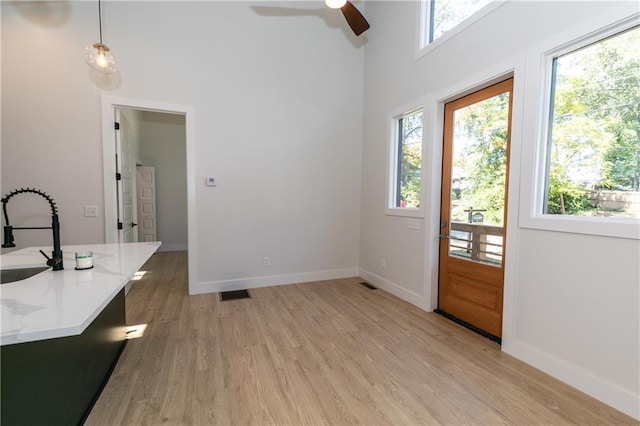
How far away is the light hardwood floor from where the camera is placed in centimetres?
160

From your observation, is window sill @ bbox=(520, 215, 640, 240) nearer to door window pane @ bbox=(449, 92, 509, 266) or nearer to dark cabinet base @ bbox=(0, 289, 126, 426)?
door window pane @ bbox=(449, 92, 509, 266)

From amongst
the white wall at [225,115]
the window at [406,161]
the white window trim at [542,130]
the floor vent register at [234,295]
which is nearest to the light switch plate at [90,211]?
the white wall at [225,115]

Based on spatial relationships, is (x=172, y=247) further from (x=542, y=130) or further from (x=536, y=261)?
(x=542, y=130)

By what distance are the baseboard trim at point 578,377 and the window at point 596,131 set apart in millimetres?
1008

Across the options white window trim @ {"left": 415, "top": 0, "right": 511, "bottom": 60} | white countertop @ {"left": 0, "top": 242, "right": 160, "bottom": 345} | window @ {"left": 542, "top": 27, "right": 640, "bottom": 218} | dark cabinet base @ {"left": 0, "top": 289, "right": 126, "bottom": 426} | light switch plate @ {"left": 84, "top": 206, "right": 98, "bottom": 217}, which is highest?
white window trim @ {"left": 415, "top": 0, "right": 511, "bottom": 60}

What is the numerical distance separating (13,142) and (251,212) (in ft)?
8.31

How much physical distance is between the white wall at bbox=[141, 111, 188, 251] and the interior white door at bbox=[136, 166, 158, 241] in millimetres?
125

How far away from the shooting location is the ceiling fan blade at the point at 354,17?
2.55m

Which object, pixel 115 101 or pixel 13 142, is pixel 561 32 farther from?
pixel 13 142

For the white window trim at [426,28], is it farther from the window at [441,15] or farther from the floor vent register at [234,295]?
the floor vent register at [234,295]

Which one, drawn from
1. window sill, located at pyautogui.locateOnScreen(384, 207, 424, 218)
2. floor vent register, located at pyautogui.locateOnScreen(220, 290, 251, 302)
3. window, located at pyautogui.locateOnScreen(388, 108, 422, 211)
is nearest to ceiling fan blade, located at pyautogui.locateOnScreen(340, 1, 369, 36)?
window, located at pyautogui.locateOnScreen(388, 108, 422, 211)

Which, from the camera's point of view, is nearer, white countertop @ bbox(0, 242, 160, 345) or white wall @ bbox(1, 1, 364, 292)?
white countertop @ bbox(0, 242, 160, 345)

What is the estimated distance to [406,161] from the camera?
3555 mm

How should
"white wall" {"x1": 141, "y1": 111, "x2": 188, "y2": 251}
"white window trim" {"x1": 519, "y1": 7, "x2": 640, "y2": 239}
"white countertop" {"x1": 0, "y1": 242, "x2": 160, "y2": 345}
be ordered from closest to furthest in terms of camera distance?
1. "white countertop" {"x1": 0, "y1": 242, "x2": 160, "y2": 345}
2. "white window trim" {"x1": 519, "y1": 7, "x2": 640, "y2": 239}
3. "white wall" {"x1": 141, "y1": 111, "x2": 188, "y2": 251}
